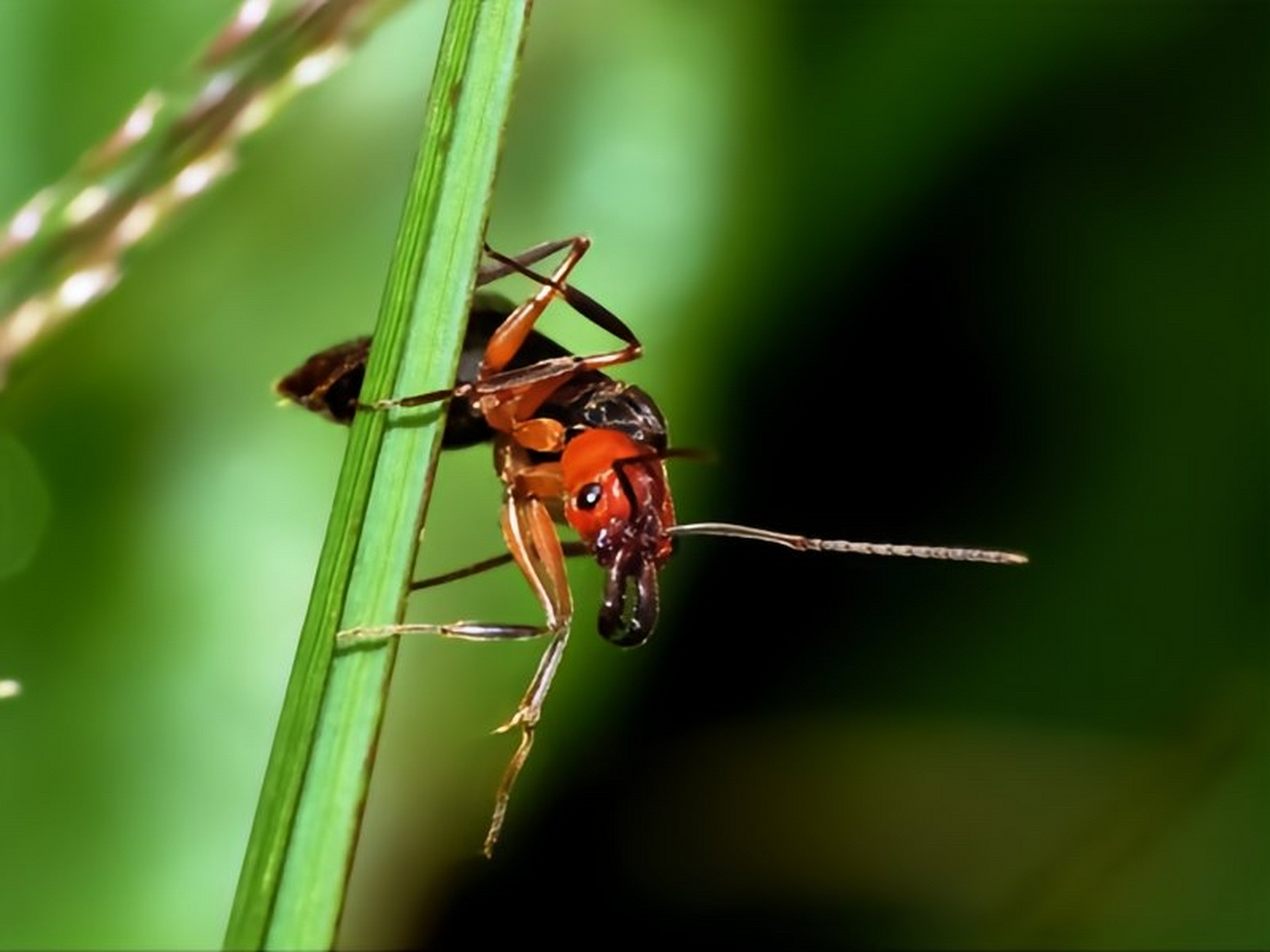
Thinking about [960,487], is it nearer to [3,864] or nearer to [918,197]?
[918,197]

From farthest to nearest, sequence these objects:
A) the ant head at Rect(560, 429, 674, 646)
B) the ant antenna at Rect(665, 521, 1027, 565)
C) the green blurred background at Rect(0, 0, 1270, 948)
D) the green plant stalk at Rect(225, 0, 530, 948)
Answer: the green blurred background at Rect(0, 0, 1270, 948) → the ant head at Rect(560, 429, 674, 646) → the ant antenna at Rect(665, 521, 1027, 565) → the green plant stalk at Rect(225, 0, 530, 948)

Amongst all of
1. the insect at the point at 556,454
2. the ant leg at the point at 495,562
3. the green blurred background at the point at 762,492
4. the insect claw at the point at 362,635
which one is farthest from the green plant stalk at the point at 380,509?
the green blurred background at the point at 762,492

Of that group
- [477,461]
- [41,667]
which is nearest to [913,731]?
[477,461]

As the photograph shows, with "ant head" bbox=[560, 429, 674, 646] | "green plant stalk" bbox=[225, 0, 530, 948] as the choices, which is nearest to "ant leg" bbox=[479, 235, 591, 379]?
"ant head" bbox=[560, 429, 674, 646]

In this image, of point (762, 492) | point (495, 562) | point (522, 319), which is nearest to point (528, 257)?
point (522, 319)

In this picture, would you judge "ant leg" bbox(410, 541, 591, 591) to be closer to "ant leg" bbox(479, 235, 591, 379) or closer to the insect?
the insect

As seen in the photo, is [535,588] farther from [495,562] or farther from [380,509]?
[380,509]

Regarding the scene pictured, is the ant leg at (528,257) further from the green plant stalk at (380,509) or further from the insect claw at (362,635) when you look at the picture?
the insect claw at (362,635)
